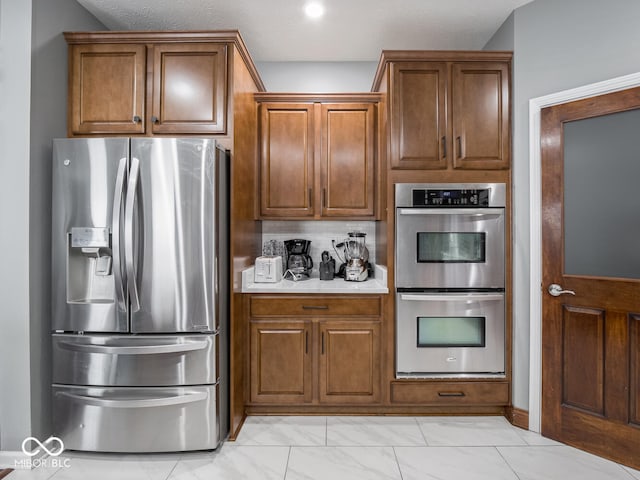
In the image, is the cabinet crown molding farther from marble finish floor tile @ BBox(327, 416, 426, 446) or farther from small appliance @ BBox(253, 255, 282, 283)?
marble finish floor tile @ BBox(327, 416, 426, 446)

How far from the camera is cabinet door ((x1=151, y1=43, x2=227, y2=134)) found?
8.09 feet

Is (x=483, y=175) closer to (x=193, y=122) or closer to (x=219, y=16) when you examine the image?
(x=193, y=122)

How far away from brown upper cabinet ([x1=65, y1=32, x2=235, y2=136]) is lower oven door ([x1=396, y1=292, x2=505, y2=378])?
5.81 feet

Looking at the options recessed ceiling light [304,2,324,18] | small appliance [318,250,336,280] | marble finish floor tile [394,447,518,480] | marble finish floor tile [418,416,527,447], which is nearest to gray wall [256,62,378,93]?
recessed ceiling light [304,2,324,18]

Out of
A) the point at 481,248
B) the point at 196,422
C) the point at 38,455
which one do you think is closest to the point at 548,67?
the point at 481,248

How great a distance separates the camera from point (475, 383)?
2.69m

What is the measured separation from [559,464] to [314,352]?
1556 millimetres

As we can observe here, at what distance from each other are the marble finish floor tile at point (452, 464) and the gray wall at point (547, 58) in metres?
0.55

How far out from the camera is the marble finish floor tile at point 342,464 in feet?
6.77

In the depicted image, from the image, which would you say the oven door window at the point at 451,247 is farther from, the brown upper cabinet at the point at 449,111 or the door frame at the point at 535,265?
the brown upper cabinet at the point at 449,111

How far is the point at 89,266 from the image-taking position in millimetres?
2275

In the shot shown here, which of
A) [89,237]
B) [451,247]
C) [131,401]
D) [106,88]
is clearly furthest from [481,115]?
[131,401]

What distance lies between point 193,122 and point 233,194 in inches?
20.4

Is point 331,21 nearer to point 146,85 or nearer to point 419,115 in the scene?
point 419,115
